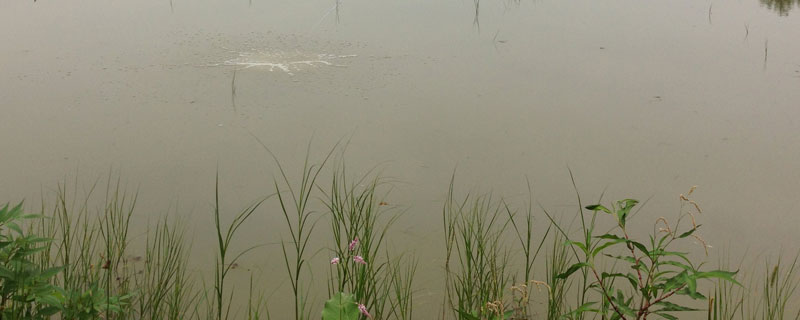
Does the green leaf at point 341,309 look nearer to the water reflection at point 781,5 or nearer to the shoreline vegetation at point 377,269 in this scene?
the shoreline vegetation at point 377,269

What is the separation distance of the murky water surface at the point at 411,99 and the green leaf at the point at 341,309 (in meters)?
0.49

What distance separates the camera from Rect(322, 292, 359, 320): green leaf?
1432mm

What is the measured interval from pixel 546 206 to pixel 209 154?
106 centimetres

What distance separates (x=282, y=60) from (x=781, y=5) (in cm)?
263

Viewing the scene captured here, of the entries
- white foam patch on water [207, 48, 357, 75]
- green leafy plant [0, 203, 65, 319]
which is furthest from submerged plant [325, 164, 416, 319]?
white foam patch on water [207, 48, 357, 75]

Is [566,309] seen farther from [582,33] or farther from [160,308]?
[582,33]

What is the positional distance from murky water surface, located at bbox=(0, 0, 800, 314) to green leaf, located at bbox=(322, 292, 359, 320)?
1.62ft

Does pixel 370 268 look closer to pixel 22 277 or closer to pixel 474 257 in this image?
pixel 474 257

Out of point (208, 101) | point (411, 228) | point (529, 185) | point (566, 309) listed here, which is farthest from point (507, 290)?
point (208, 101)

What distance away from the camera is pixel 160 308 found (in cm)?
175

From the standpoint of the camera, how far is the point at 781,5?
4.23 metres

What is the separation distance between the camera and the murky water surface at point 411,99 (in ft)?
7.90

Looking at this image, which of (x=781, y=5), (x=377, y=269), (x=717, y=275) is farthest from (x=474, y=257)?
(x=781, y=5)

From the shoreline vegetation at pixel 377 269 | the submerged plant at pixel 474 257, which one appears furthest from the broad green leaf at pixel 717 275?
the submerged plant at pixel 474 257
